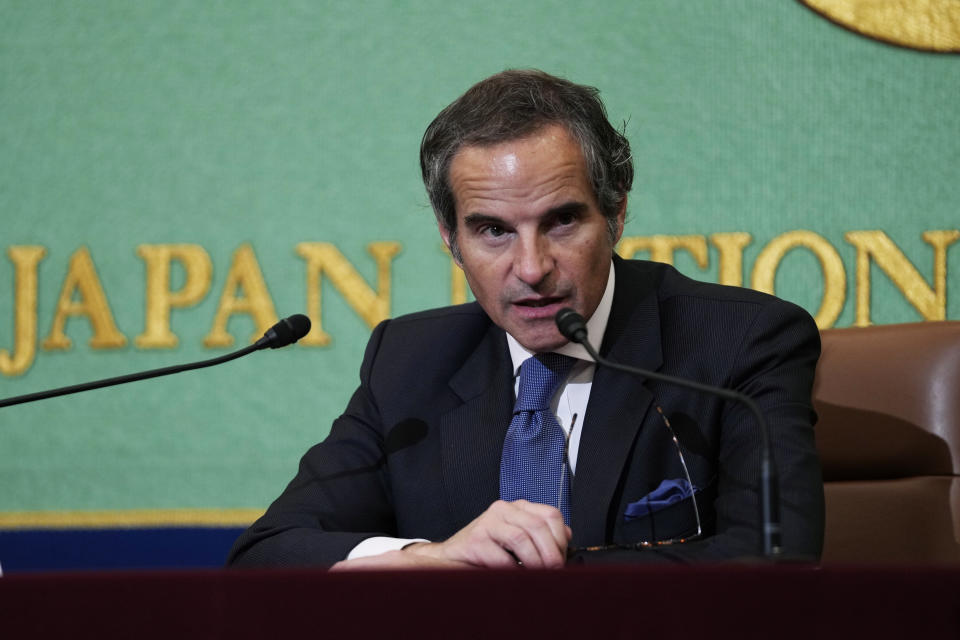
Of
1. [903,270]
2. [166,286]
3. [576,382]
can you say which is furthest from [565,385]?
[166,286]

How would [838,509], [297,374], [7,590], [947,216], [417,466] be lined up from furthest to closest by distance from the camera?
[297,374], [947,216], [838,509], [417,466], [7,590]

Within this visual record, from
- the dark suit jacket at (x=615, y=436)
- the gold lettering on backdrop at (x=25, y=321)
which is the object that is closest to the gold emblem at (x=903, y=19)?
the dark suit jacket at (x=615, y=436)

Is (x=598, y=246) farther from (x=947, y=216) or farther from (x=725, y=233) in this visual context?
(x=947, y=216)

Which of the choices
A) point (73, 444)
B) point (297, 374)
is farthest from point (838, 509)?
point (73, 444)

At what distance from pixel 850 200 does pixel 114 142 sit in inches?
84.1

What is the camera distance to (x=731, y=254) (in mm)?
2814

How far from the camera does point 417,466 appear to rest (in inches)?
72.4

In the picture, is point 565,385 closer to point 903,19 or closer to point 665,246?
point 665,246

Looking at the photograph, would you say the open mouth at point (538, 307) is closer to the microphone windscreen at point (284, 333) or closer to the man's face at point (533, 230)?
the man's face at point (533, 230)

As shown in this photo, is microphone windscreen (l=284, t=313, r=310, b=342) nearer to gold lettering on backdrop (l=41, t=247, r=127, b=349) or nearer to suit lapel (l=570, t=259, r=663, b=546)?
suit lapel (l=570, t=259, r=663, b=546)

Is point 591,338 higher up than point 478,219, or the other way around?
point 478,219

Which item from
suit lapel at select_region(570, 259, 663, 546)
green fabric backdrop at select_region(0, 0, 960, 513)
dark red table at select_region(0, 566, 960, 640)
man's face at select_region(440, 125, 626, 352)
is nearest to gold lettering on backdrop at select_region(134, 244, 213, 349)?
green fabric backdrop at select_region(0, 0, 960, 513)

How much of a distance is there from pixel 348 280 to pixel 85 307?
0.79 meters

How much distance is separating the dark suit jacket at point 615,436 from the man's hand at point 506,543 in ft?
0.55
